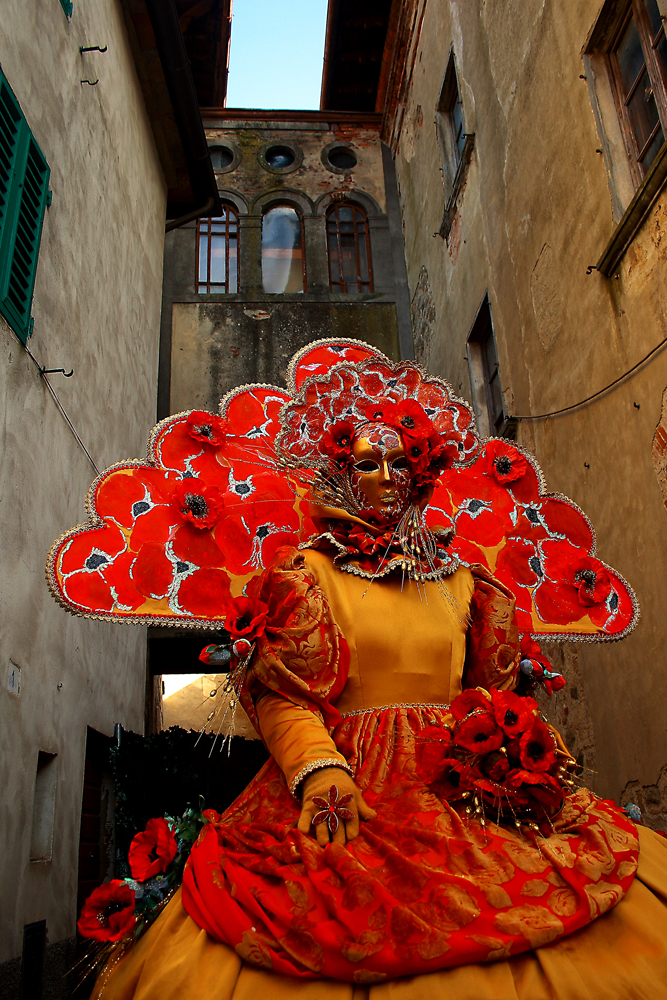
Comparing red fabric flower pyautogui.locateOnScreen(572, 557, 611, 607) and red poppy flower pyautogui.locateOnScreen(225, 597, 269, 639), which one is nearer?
red poppy flower pyautogui.locateOnScreen(225, 597, 269, 639)

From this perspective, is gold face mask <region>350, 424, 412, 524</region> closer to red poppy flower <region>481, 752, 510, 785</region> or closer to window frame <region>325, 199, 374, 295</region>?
red poppy flower <region>481, 752, 510, 785</region>

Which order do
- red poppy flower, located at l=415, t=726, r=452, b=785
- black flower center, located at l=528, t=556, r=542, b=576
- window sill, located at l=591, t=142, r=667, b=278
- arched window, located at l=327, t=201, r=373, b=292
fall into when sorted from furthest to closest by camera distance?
arched window, located at l=327, t=201, r=373, b=292, window sill, located at l=591, t=142, r=667, b=278, black flower center, located at l=528, t=556, r=542, b=576, red poppy flower, located at l=415, t=726, r=452, b=785

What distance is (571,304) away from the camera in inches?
198

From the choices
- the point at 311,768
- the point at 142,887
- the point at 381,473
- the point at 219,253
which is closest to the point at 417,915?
the point at 311,768

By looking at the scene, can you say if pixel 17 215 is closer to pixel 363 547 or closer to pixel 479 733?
pixel 363 547

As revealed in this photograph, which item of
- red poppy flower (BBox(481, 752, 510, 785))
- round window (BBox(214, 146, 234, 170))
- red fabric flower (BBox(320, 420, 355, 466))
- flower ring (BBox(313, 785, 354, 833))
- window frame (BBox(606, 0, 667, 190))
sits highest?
round window (BBox(214, 146, 234, 170))

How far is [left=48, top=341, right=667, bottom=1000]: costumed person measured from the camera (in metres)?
1.70

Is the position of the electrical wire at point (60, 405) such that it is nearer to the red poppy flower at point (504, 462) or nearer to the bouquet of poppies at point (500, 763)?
the red poppy flower at point (504, 462)

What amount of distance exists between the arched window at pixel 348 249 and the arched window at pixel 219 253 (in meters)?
1.22

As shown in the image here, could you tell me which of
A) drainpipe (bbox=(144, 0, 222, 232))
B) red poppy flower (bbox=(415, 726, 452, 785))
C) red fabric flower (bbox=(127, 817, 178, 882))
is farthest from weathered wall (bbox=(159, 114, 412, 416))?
red poppy flower (bbox=(415, 726, 452, 785))

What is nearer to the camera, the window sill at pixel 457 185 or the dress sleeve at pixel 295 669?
the dress sleeve at pixel 295 669

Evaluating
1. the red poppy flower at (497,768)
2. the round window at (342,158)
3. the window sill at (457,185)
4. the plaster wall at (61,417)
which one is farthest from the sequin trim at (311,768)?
the round window at (342,158)

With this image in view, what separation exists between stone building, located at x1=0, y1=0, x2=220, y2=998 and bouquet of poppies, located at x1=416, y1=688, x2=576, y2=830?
1702 millimetres

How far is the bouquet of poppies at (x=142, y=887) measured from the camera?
78.6 inches
